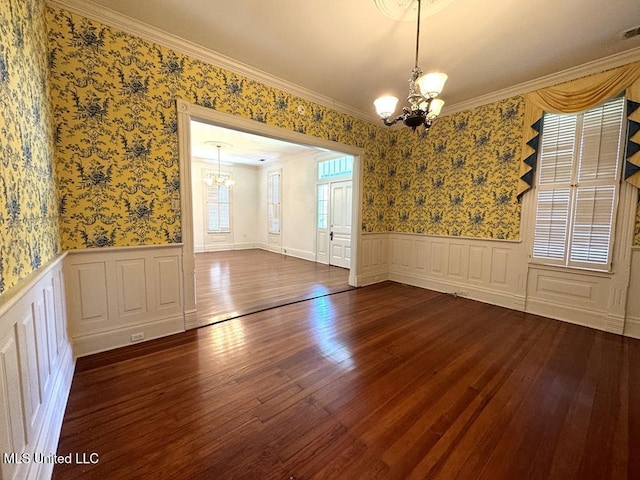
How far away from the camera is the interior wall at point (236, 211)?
8.68 m

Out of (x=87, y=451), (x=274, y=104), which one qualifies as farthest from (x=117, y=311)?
(x=274, y=104)

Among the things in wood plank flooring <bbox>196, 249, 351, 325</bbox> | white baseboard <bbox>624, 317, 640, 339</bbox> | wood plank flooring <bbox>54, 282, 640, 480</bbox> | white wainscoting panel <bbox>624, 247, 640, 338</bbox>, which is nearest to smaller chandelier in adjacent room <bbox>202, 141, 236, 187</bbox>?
wood plank flooring <bbox>196, 249, 351, 325</bbox>

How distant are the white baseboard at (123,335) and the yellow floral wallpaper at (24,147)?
942 mm

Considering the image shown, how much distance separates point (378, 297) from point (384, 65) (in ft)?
10.7

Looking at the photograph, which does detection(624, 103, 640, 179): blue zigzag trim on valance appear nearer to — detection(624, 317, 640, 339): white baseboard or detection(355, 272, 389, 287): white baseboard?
detection(624, 317, 640, 339): white baseboard

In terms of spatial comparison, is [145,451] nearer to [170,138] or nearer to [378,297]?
[170,138]

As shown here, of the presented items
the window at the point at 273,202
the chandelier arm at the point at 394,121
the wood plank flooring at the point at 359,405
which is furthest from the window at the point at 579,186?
the window at the point at 273,202

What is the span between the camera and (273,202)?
30.0 ft

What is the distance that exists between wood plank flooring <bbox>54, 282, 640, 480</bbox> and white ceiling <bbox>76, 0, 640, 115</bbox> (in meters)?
3.14

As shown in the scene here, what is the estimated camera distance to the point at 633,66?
2883 mm

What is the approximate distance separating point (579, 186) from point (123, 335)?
217 inches

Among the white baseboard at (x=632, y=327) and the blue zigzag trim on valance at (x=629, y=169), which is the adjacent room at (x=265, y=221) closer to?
the blue zigzag trim on valance at (x=629, y=169)

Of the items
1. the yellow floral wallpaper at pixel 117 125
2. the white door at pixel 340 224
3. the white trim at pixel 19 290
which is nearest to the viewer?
the white trim at pixel 19 290

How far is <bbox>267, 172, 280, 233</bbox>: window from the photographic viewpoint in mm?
8898
